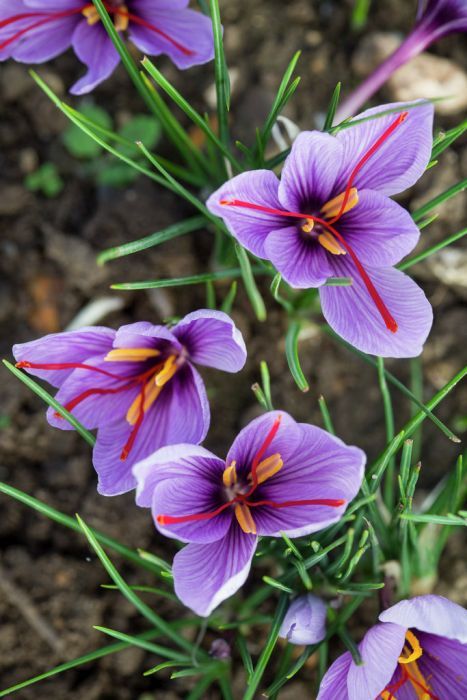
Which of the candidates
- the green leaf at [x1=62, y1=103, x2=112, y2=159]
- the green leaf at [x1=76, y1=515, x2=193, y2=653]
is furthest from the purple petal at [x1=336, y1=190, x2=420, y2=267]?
the green leaf at [x1=62, y1=103, x2=112, y2=159]

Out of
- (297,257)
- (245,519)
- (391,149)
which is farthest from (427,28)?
(245,519)

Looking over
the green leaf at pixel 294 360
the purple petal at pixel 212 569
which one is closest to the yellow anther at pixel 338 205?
the green leaf at pixel 294 360

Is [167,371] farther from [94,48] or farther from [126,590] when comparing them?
[94,48]

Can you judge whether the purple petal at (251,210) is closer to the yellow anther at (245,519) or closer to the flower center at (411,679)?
the yellow anther at (245,519)

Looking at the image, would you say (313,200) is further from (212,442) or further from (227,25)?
(227,25)

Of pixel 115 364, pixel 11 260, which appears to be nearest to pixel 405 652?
pixel 115 364

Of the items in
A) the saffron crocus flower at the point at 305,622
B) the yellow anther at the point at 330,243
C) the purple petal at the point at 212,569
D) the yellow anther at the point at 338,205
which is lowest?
the saffron crocus flower at the point at 305,622
